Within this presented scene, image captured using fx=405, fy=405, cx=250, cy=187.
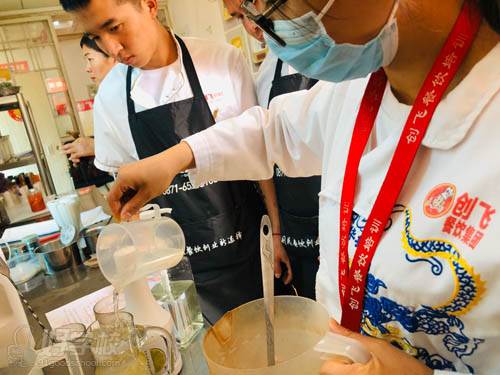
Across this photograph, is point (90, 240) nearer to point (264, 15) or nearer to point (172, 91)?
point (172, 91)

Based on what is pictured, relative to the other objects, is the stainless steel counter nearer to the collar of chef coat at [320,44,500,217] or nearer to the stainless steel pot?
the stainless steel pot

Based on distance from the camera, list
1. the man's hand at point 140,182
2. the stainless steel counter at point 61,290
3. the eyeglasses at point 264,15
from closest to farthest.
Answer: the eyeglasses at point 264,15 < the man's hand at point 140,182 < the stainless steel counter at point 61,290

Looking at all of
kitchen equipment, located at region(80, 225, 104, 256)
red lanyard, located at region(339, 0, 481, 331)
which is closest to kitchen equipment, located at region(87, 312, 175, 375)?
red lanyard, located at region(339, 0, 481, 331)

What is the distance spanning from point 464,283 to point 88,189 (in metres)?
2.50

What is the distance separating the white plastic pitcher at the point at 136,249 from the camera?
0.84 m

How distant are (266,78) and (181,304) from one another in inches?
37.0

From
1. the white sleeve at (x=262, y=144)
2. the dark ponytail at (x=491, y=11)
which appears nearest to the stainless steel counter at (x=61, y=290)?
the white sleeve at (x=262, y=144)

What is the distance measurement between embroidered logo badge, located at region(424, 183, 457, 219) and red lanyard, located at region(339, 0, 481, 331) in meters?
0.05

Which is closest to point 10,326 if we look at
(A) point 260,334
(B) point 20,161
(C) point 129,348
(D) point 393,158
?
(C) point 129,348

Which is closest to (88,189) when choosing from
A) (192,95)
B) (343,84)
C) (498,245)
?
(192,95)

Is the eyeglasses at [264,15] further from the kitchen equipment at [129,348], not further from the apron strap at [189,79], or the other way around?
the apron strap at [189,79]

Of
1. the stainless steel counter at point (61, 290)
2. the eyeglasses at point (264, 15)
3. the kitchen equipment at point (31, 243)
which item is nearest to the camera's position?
the eyeglasses at point (264, 15)

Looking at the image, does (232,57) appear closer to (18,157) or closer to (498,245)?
(498,245)

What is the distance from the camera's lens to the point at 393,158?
63 centimetres
